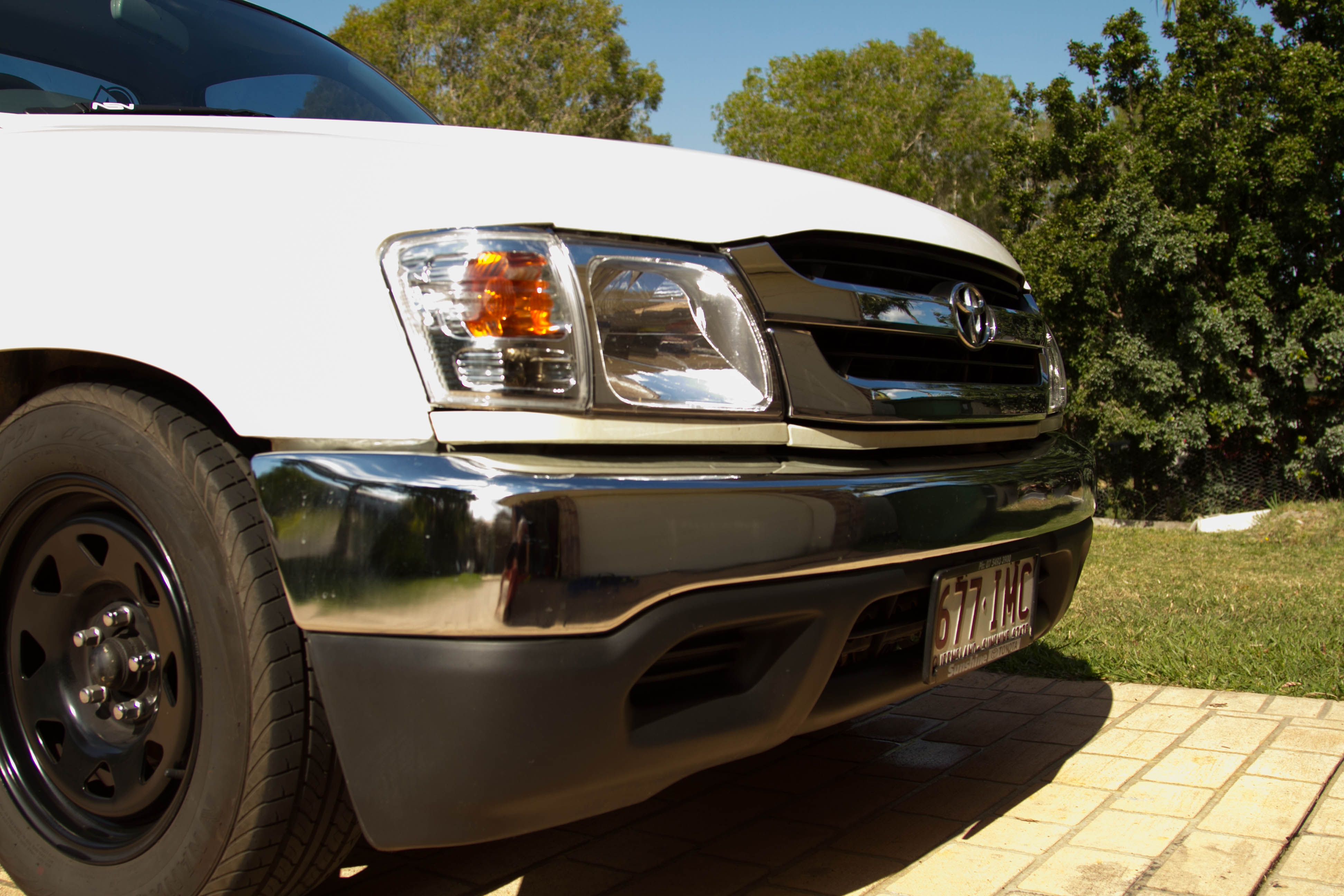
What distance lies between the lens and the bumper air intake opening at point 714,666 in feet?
5.00

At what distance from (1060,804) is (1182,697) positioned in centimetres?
113

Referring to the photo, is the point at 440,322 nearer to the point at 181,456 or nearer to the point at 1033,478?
the point at 181,456

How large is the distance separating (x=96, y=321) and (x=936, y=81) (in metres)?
37.3

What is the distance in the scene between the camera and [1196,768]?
2613 millimetres

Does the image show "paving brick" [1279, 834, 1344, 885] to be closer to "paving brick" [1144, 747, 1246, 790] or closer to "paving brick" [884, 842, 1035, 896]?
"paving brick" [1144, 747, 1246, 790]

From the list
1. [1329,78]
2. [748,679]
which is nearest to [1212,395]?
[1329,78]

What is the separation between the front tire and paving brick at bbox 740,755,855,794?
50.0 inches

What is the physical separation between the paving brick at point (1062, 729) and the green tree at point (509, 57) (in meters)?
26.1

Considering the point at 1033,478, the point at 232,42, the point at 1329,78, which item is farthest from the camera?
the point at 1329,78

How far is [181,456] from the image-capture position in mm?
→ 1557

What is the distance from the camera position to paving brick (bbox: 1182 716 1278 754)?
9.09 ft

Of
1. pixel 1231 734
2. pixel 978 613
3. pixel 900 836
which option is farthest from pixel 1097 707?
pixel 978 613

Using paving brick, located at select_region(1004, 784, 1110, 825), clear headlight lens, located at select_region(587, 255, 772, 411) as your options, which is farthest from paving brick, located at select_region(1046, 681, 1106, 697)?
clear headlight lens, located at select_region(587, 255, 772, 411)

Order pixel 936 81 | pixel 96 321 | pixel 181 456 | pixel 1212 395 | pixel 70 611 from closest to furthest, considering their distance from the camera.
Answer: pixel 181 456
pixel 96 321
pixel 70 611
pixel 1212 395
pixel 936 81
